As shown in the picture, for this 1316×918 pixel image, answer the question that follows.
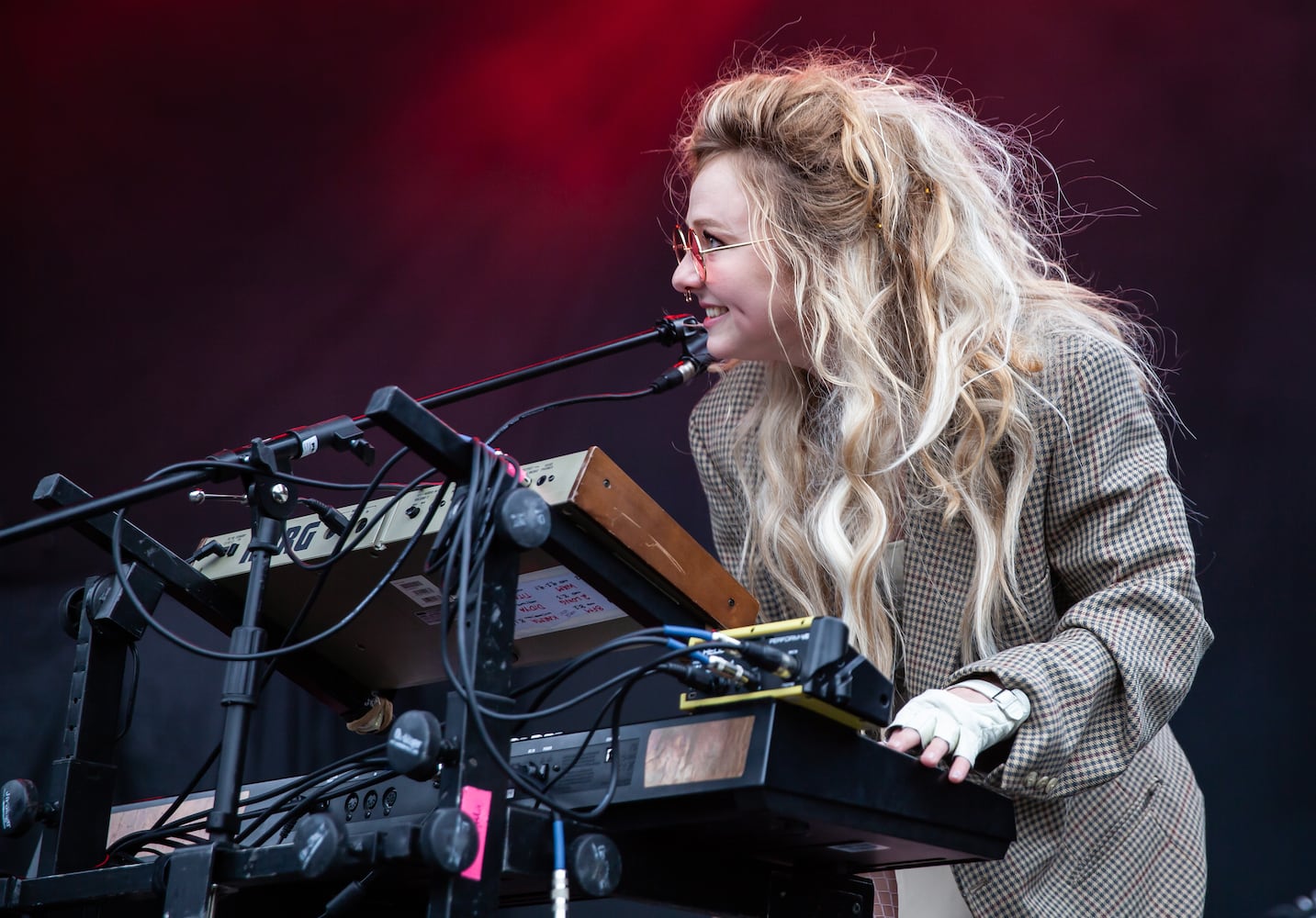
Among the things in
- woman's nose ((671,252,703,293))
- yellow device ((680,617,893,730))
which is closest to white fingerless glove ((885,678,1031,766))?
yellow device ((680,617,893,730))

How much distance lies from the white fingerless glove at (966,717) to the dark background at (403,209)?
1097 millimetres

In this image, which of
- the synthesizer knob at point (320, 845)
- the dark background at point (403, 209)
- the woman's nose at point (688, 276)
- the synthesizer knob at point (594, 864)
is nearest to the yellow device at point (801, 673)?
the synthesizer knob at point (594, 864)

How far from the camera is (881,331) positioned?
5.67 feet

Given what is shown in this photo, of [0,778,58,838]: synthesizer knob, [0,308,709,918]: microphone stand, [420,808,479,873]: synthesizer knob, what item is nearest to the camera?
[420,808,479,873]: synthesizer knob

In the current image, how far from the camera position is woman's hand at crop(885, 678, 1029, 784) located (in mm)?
1119

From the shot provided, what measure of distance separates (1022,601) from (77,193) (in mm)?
2285

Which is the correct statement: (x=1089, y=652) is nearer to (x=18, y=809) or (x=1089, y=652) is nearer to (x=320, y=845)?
(x=320, y=845)

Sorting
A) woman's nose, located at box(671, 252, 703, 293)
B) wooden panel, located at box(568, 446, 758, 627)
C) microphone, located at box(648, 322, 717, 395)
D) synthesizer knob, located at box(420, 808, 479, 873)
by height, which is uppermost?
woman's nose, located at box(671, 252, 703, 293)

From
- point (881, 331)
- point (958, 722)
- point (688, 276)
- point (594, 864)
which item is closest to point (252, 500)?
point (594, 864)

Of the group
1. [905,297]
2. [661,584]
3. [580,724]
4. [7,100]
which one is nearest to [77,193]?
[7,100]

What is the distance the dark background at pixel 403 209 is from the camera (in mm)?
2254

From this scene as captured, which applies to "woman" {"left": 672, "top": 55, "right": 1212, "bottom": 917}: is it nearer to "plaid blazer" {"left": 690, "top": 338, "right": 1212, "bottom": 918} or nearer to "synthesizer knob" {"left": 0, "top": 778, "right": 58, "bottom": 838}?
"plaid blazer" {"left": 690, "top": 338, "right": 1212, "bottom": 918}

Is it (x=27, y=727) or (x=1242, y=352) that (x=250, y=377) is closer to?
(x=27, y=727)

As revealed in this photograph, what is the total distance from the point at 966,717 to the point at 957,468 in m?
0.47
